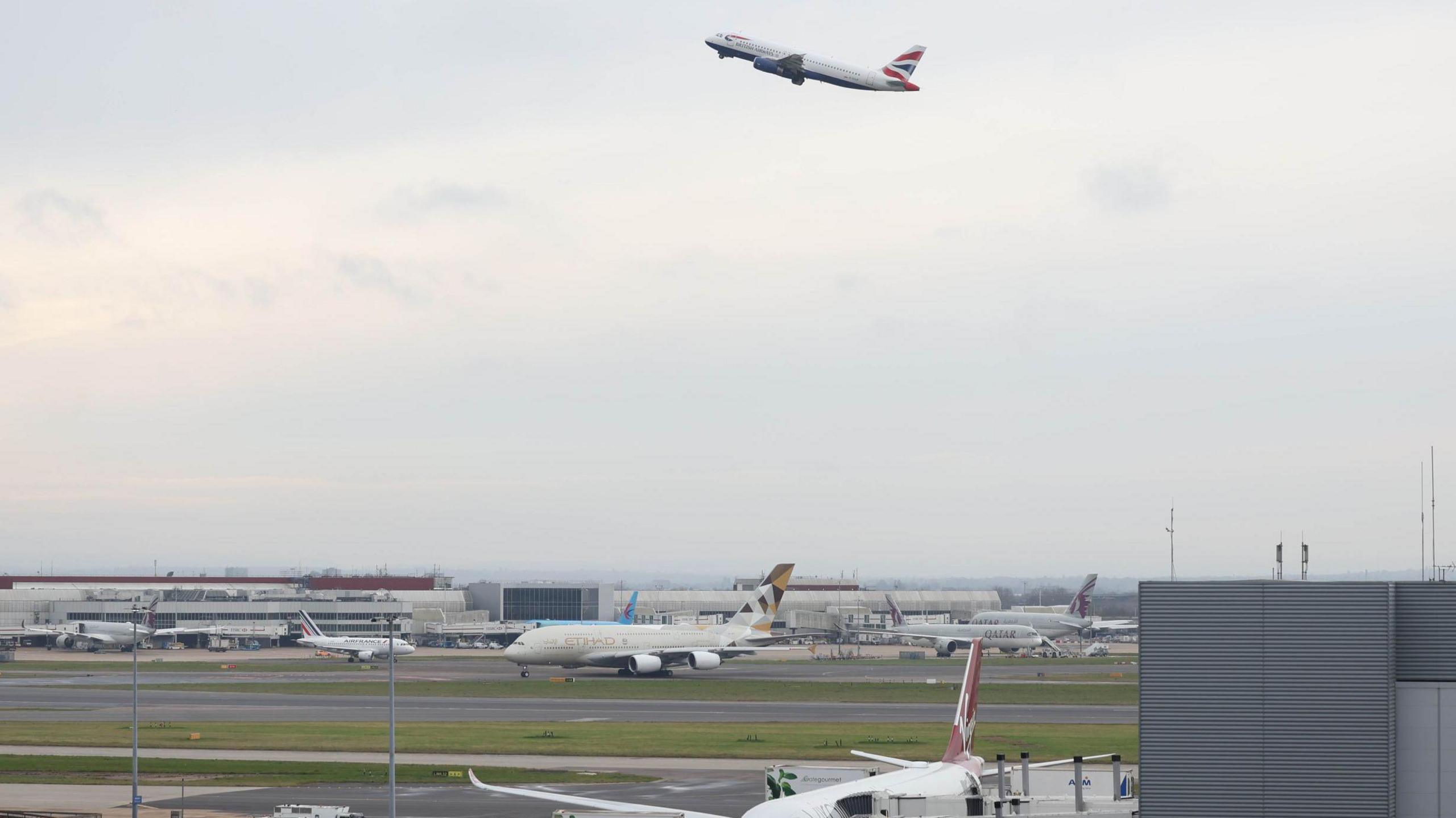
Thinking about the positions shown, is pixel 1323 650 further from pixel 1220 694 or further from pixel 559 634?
pixel 559 634

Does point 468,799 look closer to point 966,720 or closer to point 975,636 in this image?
point 966,720

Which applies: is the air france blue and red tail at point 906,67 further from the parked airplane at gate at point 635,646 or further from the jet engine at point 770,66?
the parked airplane at gate at point 635,646

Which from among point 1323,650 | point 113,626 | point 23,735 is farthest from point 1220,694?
point 113,626

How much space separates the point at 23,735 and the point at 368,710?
2281 cm

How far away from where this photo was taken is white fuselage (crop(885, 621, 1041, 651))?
17912 centimetres

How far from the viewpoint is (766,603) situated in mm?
141625

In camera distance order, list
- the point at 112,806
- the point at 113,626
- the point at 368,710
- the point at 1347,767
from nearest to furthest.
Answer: the point at 1347,767
the point at 112,806
the point at 368,710
the point at 113,626

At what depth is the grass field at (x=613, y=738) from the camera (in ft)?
246

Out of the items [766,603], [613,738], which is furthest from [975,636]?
[613,738]

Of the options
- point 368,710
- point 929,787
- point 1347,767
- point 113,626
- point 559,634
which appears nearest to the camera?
point 1347,767

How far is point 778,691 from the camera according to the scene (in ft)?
386

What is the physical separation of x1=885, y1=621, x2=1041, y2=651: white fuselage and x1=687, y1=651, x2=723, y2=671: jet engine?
2024 inches

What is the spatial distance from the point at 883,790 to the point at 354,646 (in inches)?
5419

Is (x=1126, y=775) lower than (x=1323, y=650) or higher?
lower
